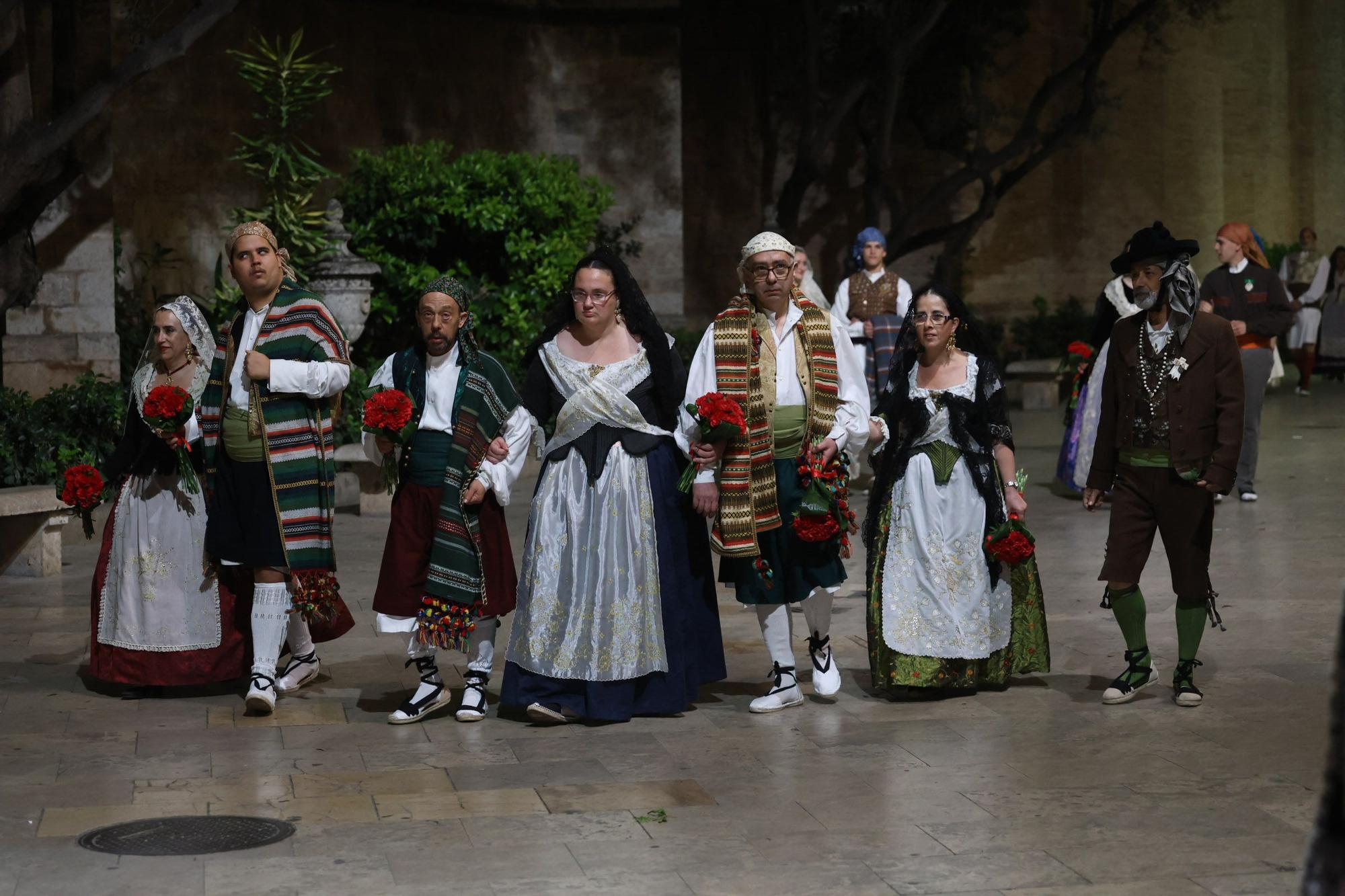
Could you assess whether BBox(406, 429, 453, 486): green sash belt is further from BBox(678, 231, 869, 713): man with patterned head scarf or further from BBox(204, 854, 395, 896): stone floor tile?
BBox(204, 854, 395, 896): stone floor tile

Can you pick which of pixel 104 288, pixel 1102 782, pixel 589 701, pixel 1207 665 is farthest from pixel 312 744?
pixel 104 288

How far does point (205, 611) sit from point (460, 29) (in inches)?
491

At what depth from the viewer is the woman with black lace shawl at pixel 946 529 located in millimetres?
6387

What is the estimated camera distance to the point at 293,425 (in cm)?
634

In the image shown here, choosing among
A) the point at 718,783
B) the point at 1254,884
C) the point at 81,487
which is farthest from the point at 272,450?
the point at 1254,884

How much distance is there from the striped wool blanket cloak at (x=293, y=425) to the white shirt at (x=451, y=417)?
25 cm

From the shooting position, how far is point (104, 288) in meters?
12.7

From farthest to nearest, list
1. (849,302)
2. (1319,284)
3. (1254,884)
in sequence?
1. (1319,284)
2. (849,302)
3. (1254,884)

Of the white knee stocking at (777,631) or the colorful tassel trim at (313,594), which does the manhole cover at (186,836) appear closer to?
the colorful tassel trim at (313,594)

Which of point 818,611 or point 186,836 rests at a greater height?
point 818,611

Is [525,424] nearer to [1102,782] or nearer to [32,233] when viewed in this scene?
[1102,782]

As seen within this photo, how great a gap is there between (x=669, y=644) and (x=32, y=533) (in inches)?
185

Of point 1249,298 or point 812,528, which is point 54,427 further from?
→ point 1249,298

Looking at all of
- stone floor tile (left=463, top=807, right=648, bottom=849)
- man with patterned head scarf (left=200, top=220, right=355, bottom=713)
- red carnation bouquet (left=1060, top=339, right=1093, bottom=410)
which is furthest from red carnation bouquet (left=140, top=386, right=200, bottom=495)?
red carnation bouquet (left=1060, top=339, right=1093, bottom=410)
